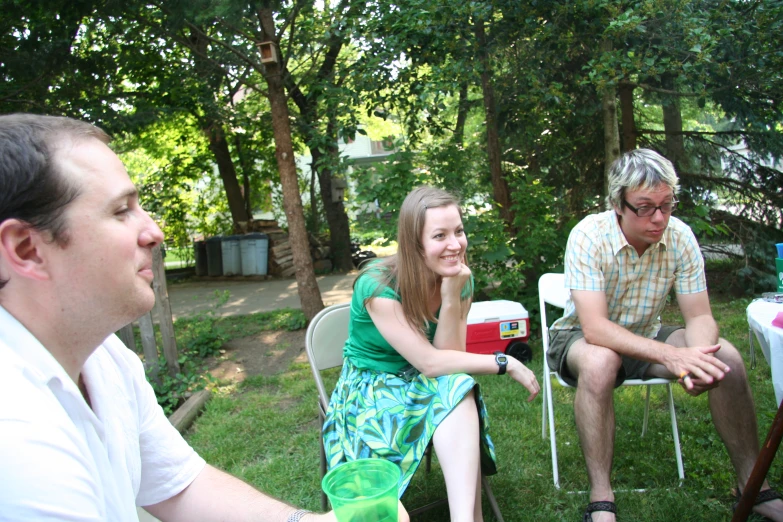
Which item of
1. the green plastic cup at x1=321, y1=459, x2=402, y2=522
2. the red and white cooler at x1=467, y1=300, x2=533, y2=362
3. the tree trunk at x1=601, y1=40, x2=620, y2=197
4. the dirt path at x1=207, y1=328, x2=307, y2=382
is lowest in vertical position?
the dirt path at x1=207, y1=328, x2=307, y2=382

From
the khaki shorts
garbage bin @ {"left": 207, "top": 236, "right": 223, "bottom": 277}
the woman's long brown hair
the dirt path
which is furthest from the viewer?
garbage bin @ {"left": 207, "top": 236, "right": 223, "bottom": 277}

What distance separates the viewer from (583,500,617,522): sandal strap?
8.15ft

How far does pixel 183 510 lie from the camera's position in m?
1.40

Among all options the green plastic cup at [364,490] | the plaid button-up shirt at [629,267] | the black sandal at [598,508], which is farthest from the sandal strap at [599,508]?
the green plastic cup at [364,490]

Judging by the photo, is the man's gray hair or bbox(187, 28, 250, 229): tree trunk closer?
the man's gray hair

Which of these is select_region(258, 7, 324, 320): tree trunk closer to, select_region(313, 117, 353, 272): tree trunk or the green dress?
the green dress

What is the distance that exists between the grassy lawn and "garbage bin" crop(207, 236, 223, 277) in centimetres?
861

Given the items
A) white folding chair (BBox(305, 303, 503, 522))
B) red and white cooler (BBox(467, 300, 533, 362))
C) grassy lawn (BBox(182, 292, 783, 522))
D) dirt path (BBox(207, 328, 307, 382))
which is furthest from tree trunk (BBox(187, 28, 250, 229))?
white folding chair (BBox(305, 303, 503, 522))

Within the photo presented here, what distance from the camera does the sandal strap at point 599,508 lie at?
2.48 m

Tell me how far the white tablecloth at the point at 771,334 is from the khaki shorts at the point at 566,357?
53 centimetres

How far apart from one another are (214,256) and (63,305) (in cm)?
1243

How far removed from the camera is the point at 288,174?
621cm

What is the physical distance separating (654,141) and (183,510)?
7.36m

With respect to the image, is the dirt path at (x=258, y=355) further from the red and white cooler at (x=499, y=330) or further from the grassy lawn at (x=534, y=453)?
the red and white cooler at (x=499, y=330)
